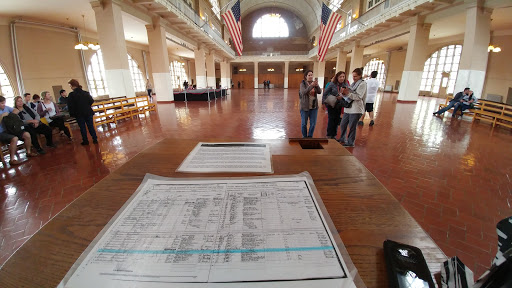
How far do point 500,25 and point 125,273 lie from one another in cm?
1897

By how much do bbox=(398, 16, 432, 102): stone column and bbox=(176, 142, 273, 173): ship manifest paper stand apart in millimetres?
13847

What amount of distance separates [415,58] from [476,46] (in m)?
3.30

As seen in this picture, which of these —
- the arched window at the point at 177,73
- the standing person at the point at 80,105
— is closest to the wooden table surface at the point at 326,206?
the standing person at the point at 80,105

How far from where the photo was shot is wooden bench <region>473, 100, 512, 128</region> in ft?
20.9

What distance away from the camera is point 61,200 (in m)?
2.78

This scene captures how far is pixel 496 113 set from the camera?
707 cm

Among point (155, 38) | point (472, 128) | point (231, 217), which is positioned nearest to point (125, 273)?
point (231, 217)

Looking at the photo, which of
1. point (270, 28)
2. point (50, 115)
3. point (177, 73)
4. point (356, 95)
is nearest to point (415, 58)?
point (356, 95)

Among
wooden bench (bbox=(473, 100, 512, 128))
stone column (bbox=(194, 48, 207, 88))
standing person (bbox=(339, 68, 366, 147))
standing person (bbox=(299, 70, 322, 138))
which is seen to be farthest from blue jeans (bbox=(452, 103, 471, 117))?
stone column (bbox=(194, 48, 207, 88))

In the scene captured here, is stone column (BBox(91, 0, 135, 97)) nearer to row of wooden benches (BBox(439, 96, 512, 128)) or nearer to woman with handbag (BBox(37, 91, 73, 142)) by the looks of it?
woman with handbag (BBox(37, 91, 73, 142))

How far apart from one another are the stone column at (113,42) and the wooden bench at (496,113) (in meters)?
12.7

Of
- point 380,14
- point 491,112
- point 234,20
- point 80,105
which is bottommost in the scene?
point 491,112

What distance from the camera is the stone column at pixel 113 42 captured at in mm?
7949

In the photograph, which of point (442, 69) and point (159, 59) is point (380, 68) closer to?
point (442, 69)
